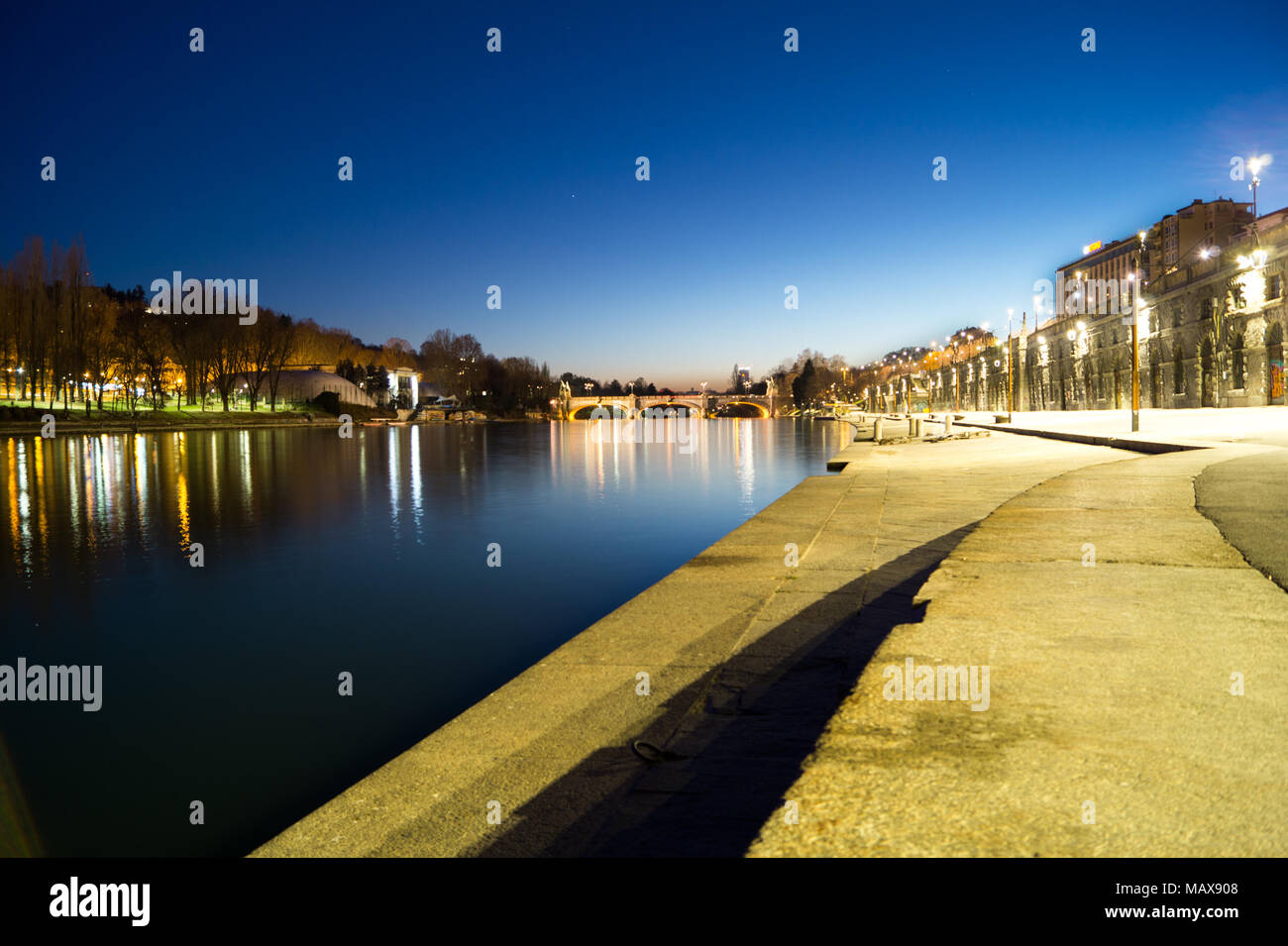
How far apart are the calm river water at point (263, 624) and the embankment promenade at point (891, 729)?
1954 millimetres

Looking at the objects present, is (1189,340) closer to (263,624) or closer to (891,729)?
(263,624)

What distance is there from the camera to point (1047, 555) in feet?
23.9

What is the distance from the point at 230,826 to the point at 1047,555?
22.3 feet

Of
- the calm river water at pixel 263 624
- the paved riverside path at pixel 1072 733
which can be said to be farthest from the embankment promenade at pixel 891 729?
the calm river water at pixel 263 624

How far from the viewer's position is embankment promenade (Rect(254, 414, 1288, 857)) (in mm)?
Result: 2721

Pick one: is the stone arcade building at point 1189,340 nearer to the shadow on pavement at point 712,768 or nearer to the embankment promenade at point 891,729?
the embankment promenade at point 891,729

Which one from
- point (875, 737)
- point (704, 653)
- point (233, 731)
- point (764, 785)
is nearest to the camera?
point (875, 737)

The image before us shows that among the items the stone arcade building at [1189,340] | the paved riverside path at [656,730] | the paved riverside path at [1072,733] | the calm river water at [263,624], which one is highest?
the stone arcade building at [1189,340]

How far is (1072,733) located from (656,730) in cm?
224

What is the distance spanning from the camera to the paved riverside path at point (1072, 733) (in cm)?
259

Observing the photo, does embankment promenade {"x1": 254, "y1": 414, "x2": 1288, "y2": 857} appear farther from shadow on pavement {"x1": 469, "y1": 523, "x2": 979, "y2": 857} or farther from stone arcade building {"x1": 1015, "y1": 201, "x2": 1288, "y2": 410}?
stone arcade building {"x1": 1015, "y1": 201, "x2": 1288, "y2": 410}

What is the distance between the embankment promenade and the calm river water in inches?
76.9
